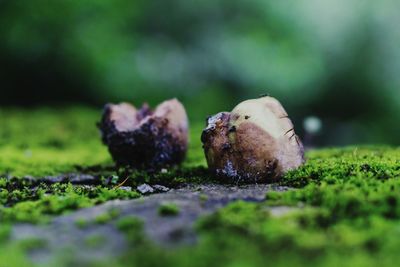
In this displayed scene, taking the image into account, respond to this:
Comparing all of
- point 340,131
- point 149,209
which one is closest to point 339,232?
point 149,209

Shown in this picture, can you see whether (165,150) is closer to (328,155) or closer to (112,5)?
(328,155)

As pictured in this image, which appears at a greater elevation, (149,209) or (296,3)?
(296,3)

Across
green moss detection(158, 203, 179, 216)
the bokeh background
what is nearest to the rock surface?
green moss detection(158, 203, 179, 216)

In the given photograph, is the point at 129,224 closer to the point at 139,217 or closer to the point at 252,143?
the point at 139,217

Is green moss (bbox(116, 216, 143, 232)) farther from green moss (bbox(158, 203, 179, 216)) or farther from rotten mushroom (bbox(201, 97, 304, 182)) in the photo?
rotten mushroom (bbox(201, 97, 304, 182))

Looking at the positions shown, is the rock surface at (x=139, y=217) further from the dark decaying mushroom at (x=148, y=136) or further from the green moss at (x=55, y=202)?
the dark decaying mushroom at (x=148, y=136)

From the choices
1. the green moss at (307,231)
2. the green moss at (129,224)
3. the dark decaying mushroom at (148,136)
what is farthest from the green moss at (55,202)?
the dark decaying mushroom at (148,136)
